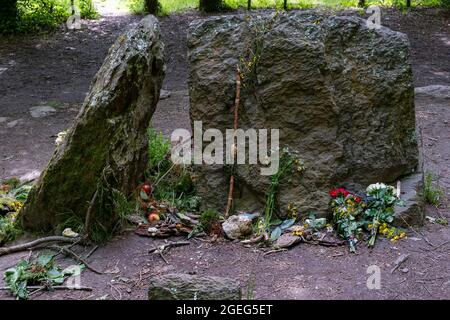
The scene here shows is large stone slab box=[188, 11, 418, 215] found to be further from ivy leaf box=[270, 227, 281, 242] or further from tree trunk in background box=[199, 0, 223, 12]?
tree trunk in background box=[199, 0, 223, 12]

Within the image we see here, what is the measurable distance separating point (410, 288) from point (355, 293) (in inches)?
15.6

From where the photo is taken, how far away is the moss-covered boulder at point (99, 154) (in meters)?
4.49

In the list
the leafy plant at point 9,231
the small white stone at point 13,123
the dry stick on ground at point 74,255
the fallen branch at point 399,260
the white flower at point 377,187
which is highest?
the white flower at point 377,187

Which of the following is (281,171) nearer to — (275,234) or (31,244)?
(275,234)

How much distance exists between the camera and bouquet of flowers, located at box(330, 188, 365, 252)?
4.49 meters

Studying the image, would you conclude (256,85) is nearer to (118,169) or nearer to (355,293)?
(118,169)

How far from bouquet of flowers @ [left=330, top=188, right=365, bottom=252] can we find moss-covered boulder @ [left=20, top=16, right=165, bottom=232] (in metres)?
1.76

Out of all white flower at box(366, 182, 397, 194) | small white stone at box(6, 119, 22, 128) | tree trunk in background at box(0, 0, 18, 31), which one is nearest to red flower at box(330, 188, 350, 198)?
white flower at box(366, 182, 397, 194)

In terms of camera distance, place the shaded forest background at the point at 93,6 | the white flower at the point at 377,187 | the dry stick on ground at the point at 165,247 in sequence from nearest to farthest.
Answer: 1. the dry stick on ground at the point at 165,247
2. the white flower at the point at 377,187
3. the shaded forest background at the point at 93,6

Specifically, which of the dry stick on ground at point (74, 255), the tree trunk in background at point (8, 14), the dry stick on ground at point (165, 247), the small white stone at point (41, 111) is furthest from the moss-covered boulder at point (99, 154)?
the tree trunk in background at point (8, 14)

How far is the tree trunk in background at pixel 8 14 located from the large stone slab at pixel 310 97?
843 cm

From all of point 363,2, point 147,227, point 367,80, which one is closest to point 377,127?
point 367,80

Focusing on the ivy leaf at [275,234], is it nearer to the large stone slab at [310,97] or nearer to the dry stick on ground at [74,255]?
the large stone slab at [310,97]

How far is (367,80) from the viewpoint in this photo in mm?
4922
